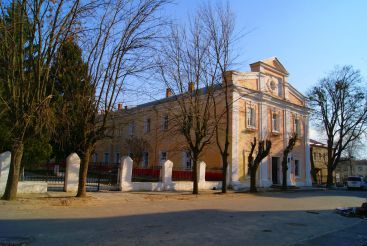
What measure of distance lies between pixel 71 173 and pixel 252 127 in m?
17.0

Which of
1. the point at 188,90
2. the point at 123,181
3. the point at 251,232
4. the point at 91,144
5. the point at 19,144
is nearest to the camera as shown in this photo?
the point at 251,232

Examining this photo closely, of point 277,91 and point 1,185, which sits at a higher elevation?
point 277,91

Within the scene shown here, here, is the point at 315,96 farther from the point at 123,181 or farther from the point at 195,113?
the point at 123,181

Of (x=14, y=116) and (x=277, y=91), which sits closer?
(x=14, y=116)

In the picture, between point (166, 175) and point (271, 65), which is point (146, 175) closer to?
point (166, 175)

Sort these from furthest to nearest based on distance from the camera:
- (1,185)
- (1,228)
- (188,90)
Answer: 1. (188,90)
2. (1,185)
3. (1,228)

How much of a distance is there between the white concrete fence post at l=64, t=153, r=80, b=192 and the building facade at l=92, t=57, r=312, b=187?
23.3 ft

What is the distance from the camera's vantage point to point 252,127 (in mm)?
30500

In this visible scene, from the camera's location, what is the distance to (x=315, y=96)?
139 feet

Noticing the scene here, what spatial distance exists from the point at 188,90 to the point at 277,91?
1492 cm

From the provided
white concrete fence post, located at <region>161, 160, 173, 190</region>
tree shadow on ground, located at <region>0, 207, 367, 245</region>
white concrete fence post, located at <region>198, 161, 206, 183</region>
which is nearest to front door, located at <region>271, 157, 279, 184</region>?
white concrete fence post, located at <region>198, 161, 206, 183</region>

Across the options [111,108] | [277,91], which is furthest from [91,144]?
[277,91]

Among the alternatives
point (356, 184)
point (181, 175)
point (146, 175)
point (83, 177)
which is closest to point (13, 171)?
point (83, 177)

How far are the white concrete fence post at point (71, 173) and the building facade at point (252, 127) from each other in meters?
7.10
